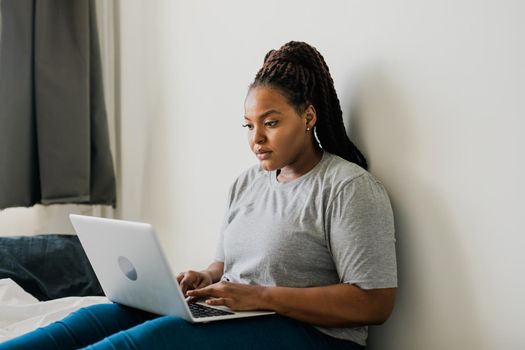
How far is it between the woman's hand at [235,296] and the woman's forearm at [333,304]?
13 millimetres

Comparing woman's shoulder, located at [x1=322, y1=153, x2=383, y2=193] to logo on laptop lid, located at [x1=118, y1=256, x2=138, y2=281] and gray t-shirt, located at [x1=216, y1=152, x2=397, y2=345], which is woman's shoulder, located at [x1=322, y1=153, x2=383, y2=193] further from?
logo on laptop lid, located at [x1=118, y1=256, x2=138, y2=281]

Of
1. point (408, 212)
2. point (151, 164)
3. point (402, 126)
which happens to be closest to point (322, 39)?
point (402, 126)

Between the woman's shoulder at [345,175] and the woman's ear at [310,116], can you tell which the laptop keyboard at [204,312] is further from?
the woman's ear at [310,116]

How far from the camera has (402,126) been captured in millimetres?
1381

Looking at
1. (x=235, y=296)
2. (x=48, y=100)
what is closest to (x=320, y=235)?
(x=235, y=296)

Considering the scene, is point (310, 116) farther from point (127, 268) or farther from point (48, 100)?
point (48, 100)

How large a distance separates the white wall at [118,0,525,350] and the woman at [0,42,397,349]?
0.26 ft

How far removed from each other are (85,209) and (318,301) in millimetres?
1607

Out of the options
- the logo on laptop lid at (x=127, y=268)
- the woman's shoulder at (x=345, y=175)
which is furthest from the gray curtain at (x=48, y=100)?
the woman's shoulder at (x=345, y=175)

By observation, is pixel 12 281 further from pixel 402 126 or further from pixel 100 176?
pixel 402 126

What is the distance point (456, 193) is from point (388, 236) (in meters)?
0.15

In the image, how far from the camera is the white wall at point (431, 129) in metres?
1.14

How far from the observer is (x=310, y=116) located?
1.46 meters

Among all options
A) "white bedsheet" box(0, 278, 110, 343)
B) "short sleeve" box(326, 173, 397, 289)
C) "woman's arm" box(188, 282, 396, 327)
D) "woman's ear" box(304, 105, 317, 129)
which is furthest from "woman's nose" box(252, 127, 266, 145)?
"white bedsheet" box(0, 278, 110, 343)
